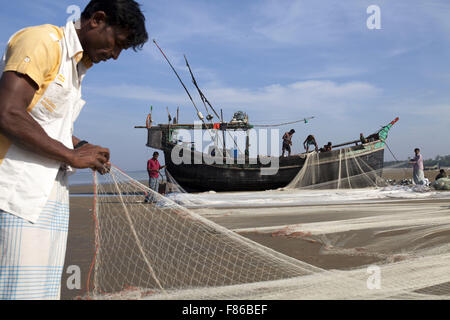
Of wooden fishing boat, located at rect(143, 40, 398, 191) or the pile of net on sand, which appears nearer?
the pile of net on sand

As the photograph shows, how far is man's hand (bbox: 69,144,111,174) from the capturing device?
4.22 ft

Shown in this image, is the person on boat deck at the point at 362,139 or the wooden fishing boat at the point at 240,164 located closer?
the wooden fishing boat at the point at 240,164

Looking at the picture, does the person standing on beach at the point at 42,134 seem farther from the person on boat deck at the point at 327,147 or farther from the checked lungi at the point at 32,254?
the person on boat deck at the point at 327,147

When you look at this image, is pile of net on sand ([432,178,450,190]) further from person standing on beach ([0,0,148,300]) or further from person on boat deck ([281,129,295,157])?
person standing on beach ([0,0,148,300])

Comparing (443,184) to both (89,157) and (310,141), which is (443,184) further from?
(89,157)

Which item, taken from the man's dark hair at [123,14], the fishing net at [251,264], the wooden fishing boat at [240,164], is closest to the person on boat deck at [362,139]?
the wooden fishing boat at [240,164]

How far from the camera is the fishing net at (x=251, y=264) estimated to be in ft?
7.57

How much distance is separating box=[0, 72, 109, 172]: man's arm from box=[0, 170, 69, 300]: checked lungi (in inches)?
6.9

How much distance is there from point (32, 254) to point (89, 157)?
395 mm

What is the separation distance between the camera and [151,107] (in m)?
16.4

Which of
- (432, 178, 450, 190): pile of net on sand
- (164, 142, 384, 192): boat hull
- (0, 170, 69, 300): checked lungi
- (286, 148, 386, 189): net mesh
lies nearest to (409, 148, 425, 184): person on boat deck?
(432, 178, 450, 190): pile of net on sand

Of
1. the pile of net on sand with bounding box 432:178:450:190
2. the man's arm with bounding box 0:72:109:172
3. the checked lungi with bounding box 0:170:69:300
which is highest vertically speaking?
the man's arm with bounding box 0:72:109:172
